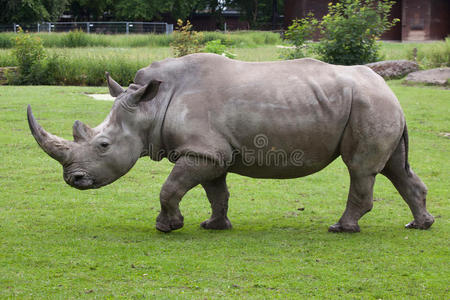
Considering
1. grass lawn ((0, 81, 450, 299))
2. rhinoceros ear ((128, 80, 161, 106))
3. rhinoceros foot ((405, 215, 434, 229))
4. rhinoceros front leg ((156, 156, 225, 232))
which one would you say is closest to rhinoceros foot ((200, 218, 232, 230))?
grass lawn ((0, 81, 450, 299))

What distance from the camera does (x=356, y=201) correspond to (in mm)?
6316

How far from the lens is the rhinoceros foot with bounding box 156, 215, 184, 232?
244 inches

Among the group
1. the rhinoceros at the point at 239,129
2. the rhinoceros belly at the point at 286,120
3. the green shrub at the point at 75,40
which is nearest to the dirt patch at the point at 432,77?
the rhinoceros at the point at 239,129

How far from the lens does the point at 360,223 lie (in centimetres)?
692

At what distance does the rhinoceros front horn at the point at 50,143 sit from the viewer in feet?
18.6

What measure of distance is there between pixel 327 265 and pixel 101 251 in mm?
2081

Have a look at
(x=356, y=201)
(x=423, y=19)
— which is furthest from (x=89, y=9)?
(x=356, y=201)

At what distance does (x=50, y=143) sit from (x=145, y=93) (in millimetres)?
1075

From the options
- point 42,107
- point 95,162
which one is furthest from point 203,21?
point 95,162

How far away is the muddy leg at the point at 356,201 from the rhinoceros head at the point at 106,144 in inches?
87.3

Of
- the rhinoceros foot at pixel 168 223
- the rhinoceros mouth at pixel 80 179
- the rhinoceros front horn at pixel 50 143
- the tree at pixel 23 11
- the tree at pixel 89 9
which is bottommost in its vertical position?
the rhinoceros foot at pixel 168 223

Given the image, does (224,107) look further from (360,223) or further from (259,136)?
(360,223)

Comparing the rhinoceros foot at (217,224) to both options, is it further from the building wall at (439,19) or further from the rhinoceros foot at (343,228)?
the building wall at (439,19)
